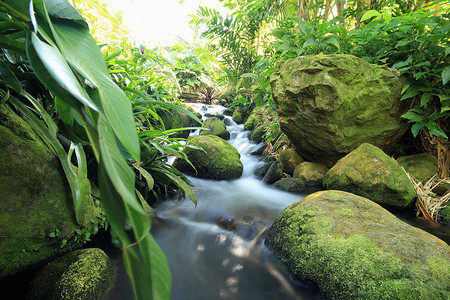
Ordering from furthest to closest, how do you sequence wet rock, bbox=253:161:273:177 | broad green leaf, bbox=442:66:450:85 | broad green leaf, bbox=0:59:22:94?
wet rock, bbox=253:161:273:177 < broad green leaf, bbox=442:66:450:85 < broad green leaf, bbox=0:59:22:94

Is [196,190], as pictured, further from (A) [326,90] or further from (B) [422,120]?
(B) [422,120]

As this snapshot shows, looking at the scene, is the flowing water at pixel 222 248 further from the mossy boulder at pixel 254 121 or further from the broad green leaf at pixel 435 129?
the mossy boulder at pixel 254 121

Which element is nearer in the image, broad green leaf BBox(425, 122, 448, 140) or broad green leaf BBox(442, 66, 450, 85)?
broad green leaf BBox(442, 66, 450, 85)

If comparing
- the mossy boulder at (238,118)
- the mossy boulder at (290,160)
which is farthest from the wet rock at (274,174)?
the mossy boulder at (238,118)

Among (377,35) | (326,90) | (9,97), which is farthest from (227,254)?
(377,35)

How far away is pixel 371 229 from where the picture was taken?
117 centimetres

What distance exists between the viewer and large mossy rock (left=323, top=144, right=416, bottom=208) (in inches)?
74.6

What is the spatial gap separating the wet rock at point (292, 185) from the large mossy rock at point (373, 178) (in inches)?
12.9

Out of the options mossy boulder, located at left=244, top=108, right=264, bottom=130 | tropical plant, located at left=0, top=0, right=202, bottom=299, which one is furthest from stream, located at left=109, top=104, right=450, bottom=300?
Answer: mossy boulder, located at left=244, top=108, right=264, bottom=130

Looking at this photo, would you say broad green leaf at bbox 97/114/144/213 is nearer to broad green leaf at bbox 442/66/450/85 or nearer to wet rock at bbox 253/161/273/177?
broad green leaf at bbox 442/66/450/85

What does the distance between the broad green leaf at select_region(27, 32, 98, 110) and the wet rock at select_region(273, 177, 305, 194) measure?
97.0 inches

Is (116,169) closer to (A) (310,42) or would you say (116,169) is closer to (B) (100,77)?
(B) (100,77)

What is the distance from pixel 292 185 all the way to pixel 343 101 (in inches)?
44.3

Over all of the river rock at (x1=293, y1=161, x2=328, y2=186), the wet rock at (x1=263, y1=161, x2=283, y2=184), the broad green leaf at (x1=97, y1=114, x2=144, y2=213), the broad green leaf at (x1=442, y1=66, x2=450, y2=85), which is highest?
the broad green leaf at (x1=442, y1=66, x2=450, y2=85)
